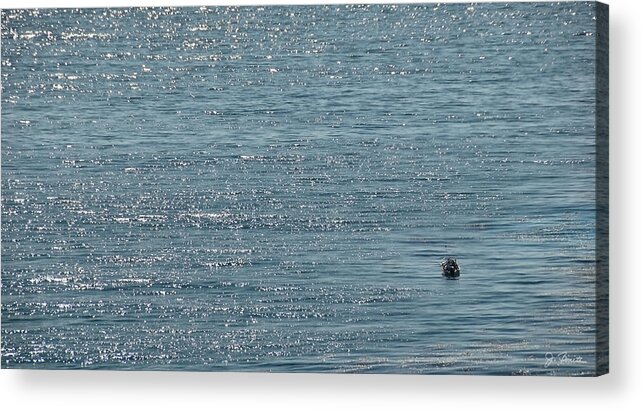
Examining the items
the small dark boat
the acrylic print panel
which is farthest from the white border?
the small dark boat

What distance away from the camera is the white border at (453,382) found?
11789mm

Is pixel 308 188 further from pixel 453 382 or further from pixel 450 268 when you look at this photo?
pixel 453 382

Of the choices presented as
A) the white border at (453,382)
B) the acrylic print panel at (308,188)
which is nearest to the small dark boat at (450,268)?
the acrylic print panel at (308,188)

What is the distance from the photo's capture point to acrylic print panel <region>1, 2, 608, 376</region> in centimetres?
1188

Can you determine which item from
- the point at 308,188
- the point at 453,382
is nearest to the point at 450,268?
the point at 453,382

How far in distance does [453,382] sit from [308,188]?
156 cm

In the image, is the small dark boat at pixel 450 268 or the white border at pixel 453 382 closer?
the white border at pixel 453 382

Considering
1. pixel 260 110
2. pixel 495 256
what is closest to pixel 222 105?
pixel 260 110

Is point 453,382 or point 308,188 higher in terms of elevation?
point 308,188

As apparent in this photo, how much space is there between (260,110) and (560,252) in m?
2.14

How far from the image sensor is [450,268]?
12.0 meters

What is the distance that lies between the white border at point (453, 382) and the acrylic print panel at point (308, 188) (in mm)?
106

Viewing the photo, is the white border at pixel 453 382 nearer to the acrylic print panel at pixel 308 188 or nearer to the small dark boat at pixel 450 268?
the acrylic print panel at pixel 308 188

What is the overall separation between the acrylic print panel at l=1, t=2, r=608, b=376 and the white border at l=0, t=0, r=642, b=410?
0.35ft
